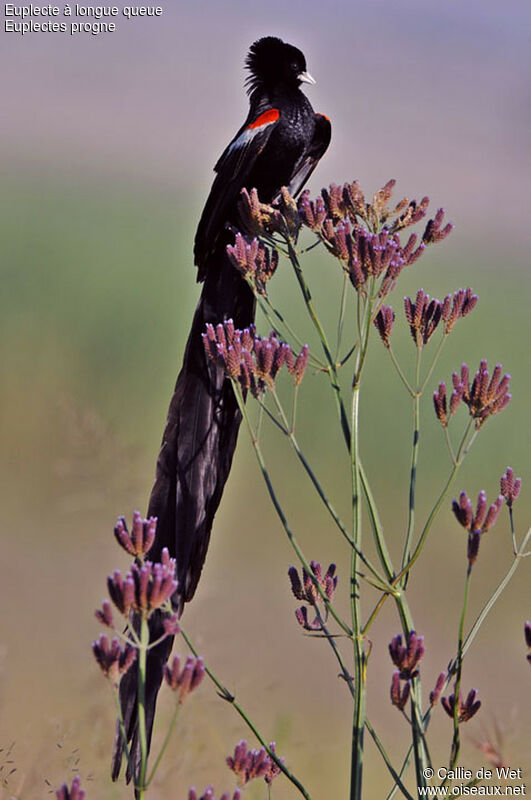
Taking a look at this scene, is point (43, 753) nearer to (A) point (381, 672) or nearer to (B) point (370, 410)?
(A) point (381, 672)

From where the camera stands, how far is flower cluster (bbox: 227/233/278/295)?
1588mm

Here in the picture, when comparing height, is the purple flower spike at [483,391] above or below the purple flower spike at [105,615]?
above

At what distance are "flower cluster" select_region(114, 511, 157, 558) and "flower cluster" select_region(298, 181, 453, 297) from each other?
0.56 meters

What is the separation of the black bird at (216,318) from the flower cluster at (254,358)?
502 millimetres

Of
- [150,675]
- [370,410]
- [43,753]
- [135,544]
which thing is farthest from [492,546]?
[135,544]

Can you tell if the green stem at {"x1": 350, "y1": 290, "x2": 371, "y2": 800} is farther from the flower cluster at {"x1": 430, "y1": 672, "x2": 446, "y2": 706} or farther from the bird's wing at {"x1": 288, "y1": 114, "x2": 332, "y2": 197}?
the bird's wing at {"x1": 288, "y1": 114, "x2": 332, "y2": 197}

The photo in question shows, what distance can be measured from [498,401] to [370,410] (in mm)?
2085

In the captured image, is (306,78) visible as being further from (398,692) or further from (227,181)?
(398,692)

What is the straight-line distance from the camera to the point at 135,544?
118 cm

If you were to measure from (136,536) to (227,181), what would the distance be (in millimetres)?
1378

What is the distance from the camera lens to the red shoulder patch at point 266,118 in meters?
2.43

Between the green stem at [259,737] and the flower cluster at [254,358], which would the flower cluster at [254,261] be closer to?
the flower cluster at [254,358]

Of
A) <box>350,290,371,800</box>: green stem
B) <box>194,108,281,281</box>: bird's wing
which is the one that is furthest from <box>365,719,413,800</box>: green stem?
<box>194,108,281,281</box>: bird's wing

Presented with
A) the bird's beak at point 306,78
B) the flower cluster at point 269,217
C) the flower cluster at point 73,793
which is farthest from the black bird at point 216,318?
the flower cluster at point 73,793
